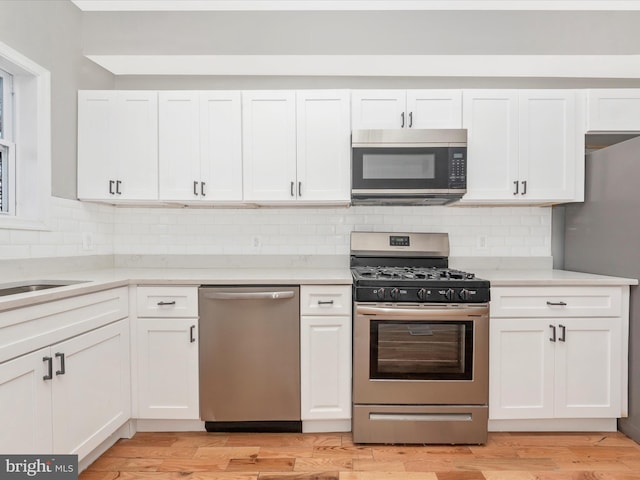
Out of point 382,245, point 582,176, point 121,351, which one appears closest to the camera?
point 121,351

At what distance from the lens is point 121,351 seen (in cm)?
213

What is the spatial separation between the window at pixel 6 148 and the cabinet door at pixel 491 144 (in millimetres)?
2873

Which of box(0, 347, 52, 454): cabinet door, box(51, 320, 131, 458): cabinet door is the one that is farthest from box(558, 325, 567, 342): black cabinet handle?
box(0, 347, 52, 454): cabinet door

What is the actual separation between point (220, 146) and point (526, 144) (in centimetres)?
213

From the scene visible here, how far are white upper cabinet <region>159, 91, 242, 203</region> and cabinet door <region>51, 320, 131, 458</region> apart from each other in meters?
1.00

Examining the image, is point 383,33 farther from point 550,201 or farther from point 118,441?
point 118,441

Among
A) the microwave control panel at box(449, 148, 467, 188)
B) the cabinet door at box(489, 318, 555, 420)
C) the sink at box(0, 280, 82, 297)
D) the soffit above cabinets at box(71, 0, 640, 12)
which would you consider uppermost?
the soffit above cabinets at box(71, 0, 640, 12)

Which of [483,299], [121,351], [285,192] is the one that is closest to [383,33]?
[285,192]

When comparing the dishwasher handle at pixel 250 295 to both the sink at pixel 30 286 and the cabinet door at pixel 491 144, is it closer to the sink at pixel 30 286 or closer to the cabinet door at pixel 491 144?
the sink at pixel 30 286

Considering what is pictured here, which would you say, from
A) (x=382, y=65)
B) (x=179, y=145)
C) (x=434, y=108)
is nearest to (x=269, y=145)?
(x=179, y=145)

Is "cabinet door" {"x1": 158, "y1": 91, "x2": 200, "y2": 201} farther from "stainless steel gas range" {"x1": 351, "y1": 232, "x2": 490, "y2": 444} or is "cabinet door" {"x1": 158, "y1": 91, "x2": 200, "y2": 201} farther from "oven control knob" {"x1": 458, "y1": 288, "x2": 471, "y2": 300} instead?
"oven control knob" {"x1": 458, "y1": 288, "x2": 471, "y2": 300}

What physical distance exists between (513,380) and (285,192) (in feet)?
6.17

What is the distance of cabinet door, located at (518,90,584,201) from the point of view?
2.58 metres

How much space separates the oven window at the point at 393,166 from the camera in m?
2.48
